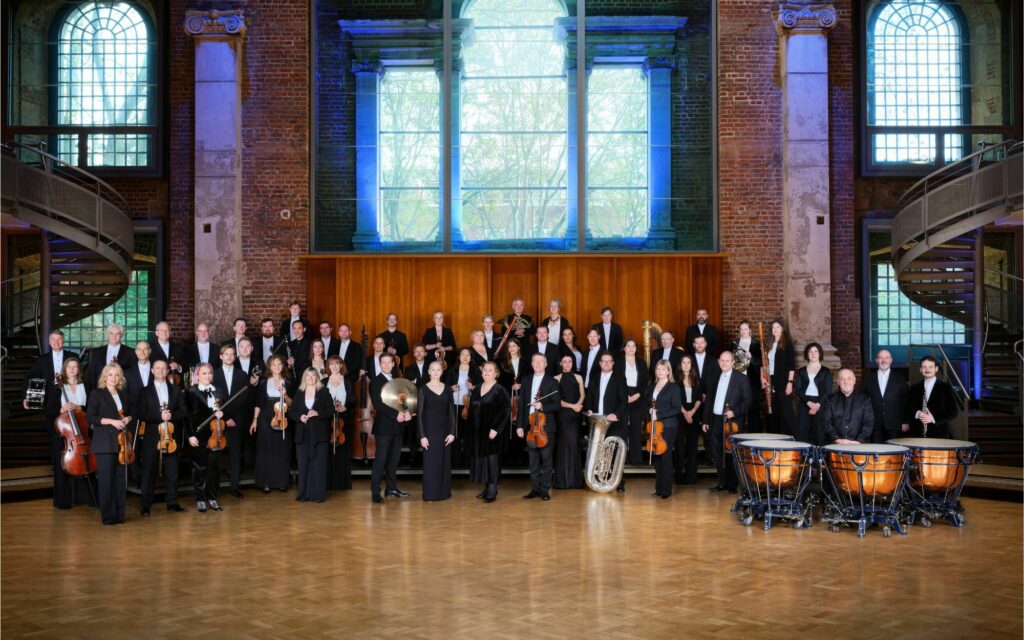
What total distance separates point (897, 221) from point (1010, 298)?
9.76 feet

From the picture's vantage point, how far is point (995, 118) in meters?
14.5

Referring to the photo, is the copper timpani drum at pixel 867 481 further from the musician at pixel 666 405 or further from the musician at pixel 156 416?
the musician at pixel 156 416

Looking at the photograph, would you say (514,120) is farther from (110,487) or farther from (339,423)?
(110,487)

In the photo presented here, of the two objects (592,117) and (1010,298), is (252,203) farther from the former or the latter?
(1010,298)

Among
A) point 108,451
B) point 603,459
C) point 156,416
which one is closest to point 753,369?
point 603,459

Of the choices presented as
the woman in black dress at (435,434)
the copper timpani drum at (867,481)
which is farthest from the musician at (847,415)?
the woman in black dress at (435,434)

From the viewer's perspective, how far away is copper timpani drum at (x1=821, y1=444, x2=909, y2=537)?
7961 millimetres

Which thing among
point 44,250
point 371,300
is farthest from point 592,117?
point 44,250

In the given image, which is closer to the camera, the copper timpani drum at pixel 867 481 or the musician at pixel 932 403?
the copper timpani drum at pixel 867 481

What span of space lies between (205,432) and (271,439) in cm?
93

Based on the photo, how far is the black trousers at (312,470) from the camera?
966 cm

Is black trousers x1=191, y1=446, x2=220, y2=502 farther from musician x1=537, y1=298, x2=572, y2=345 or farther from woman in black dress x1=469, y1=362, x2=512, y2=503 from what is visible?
musician x1=537, y1=298, x2=572, y2=345

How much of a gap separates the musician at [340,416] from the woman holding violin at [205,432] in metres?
1.16

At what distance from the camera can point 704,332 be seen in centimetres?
1220
